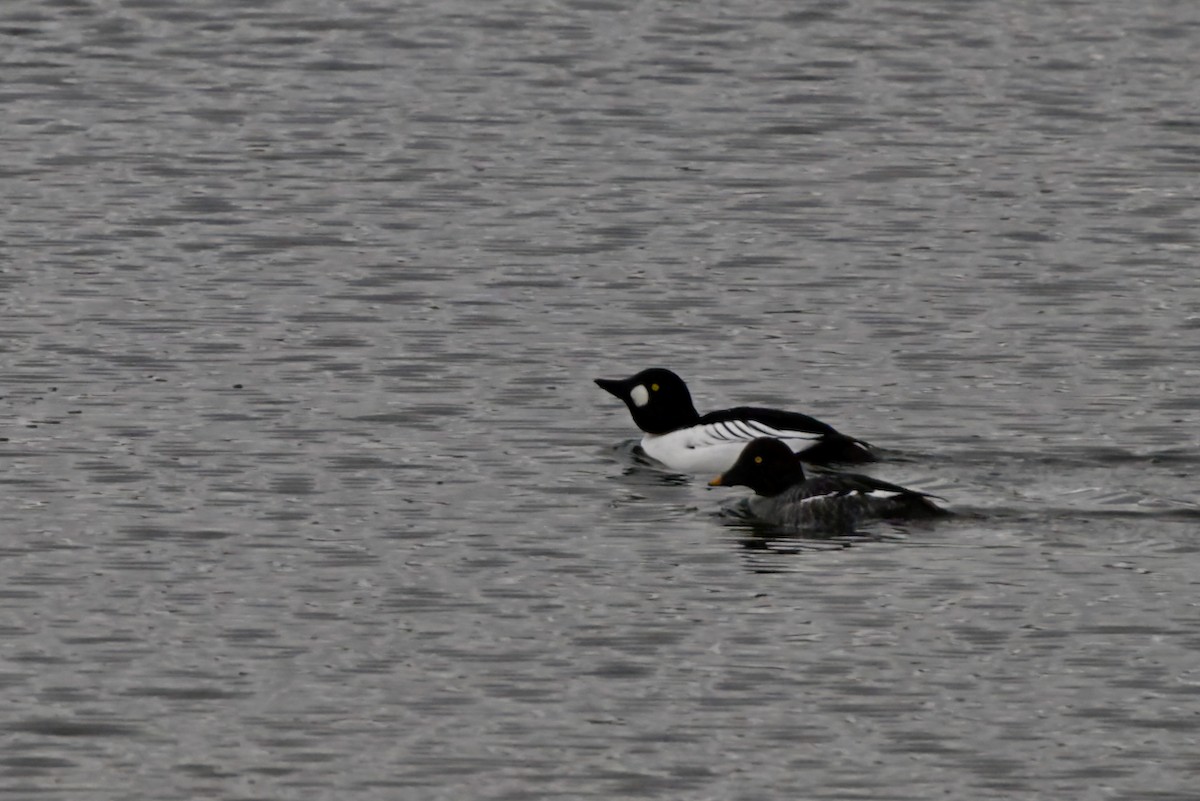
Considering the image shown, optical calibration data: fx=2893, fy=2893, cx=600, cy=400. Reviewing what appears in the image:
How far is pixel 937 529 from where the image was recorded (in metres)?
18.0

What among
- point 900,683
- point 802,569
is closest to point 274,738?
point 900,683

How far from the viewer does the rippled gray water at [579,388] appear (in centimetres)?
1414

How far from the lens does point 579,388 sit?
2214cm

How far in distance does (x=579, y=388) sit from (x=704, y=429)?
1.52m

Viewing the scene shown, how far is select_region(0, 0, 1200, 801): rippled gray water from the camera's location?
14.1 meters

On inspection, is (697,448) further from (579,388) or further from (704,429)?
(579,388)

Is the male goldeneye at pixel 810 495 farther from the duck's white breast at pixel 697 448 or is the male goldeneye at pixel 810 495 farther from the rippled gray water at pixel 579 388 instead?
the duck's white breast at pixel 697 448

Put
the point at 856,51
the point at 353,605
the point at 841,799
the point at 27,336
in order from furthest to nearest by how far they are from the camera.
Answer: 1. the point at 856,51
2. the point at 27,336
3. the point at 353,605
4. the point at 841,799

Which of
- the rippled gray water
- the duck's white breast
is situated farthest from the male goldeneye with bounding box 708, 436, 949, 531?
the duck's white breast

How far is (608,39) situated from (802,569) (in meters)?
20.8

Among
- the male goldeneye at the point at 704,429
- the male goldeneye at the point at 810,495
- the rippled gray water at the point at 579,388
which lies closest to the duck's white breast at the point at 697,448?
the male goldeneye at the point at 704,429

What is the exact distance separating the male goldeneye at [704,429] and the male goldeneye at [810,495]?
40cm

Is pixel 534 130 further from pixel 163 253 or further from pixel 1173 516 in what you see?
pixel 1173 516

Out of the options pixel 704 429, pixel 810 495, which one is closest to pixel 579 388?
pixel 704 429
